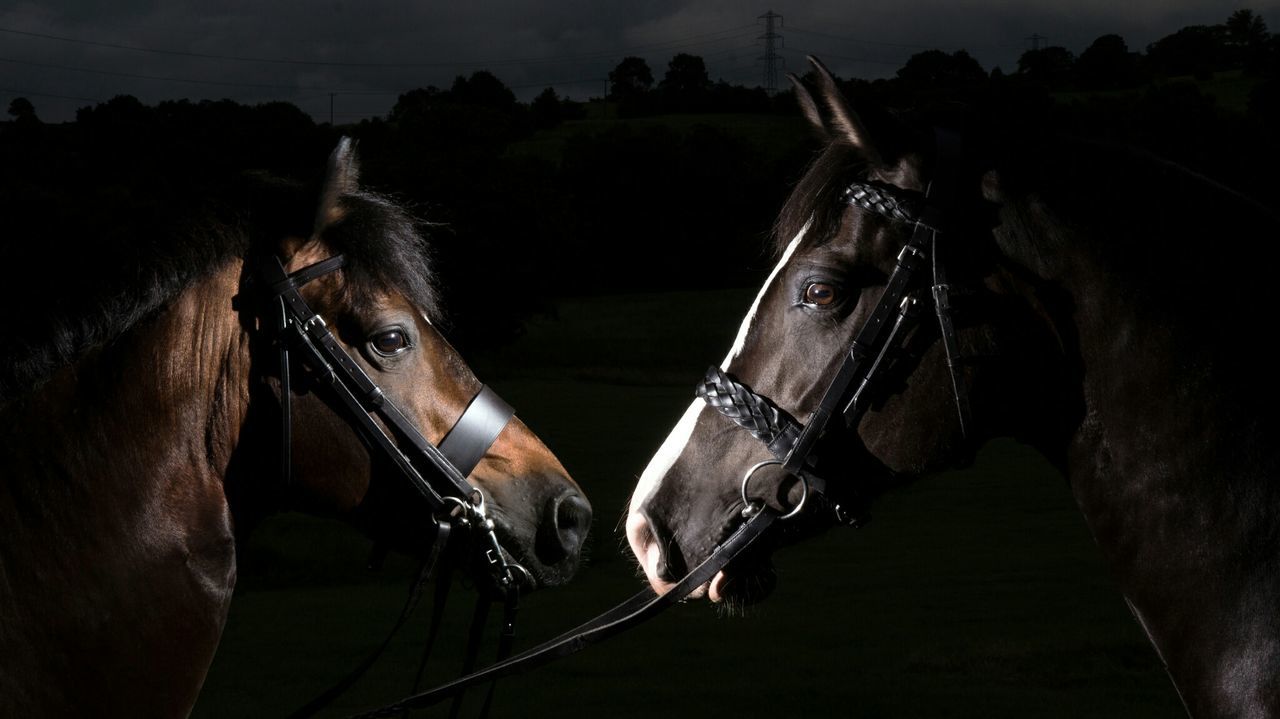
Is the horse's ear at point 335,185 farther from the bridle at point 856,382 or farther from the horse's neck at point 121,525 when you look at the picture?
the bridle at point 856,382

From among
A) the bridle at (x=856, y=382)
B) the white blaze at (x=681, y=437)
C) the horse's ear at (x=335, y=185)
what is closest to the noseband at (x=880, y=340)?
the bridle at (x=856, y=382)

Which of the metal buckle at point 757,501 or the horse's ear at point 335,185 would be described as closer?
the metal buckle at point 757,501

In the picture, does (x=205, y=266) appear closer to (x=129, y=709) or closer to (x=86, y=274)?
(x=86, y=274)

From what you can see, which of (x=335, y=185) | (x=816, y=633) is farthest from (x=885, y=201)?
(x=816, y=633)

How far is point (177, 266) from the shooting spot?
10.3ft

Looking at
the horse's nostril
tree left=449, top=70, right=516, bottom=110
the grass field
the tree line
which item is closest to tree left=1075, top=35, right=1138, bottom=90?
the tree line

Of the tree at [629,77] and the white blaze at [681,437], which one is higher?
the white blaze at [681,437]

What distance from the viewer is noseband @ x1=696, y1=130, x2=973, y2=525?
8.45 feet

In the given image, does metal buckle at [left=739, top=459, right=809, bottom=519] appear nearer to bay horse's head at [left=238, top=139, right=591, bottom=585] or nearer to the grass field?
bay horse's head at [left=238, top=139, right=591, bottom=585]

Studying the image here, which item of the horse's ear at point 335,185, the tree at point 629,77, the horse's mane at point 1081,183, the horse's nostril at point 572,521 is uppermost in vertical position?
the horse's mane at point 1081,183

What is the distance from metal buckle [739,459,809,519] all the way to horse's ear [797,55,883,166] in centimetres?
72

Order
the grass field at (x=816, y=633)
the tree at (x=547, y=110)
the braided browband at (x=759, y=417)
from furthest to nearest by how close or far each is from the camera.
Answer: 1. the tree at (x=547, y=110)
2. the grass field at (x=816, y=633)
3. the braided browband at (x=759, y=417)

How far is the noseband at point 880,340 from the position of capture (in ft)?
8.45

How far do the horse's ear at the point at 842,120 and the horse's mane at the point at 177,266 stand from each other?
1277 millimetres
